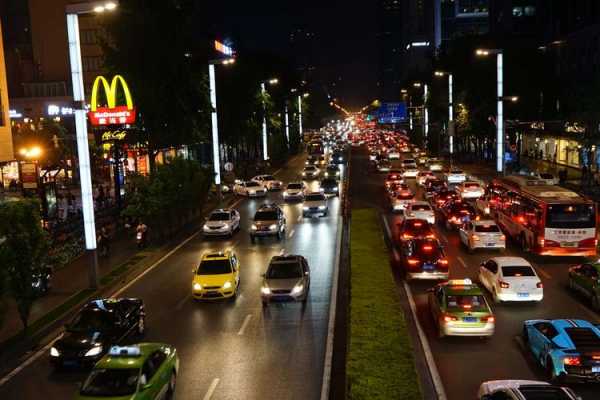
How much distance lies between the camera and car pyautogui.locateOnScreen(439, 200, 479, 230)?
39.8 meters

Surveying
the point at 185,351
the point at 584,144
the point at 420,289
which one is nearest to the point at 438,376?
the point at 185,351

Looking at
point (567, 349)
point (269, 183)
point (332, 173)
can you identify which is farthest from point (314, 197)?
point (567, 349)

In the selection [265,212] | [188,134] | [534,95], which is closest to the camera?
[265,212]

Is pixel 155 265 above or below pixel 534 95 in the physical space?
below

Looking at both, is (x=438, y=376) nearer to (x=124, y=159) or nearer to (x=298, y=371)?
(x=298, y=371)

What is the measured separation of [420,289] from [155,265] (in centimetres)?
1382

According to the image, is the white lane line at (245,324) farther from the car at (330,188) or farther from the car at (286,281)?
the car at (330,188)

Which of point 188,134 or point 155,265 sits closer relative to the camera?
point 155,265

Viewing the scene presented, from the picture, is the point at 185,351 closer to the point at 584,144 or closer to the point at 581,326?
the point at 581,326

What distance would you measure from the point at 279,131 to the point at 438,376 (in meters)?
94.5

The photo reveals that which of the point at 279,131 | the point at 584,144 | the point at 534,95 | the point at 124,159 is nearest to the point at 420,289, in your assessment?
the point at 584,144

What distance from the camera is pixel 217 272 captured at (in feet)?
88.0

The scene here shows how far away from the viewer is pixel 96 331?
2012 centimetres

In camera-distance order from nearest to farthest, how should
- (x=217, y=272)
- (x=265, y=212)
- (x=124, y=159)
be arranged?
(x=217, y=272), (x=265, y=212), (x=124, y=159)
